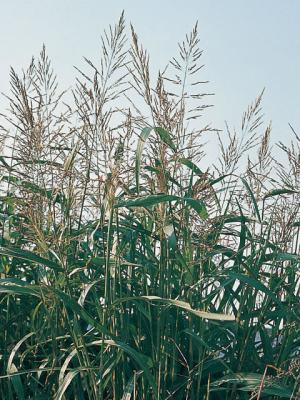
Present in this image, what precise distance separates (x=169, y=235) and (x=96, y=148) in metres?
0.34

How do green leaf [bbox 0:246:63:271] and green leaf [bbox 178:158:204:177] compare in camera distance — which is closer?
green leaf [bbox 0:246:63:271]

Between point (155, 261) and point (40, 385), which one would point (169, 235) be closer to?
point (155, 261)

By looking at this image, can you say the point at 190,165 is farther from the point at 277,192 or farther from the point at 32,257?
the point at 32,257

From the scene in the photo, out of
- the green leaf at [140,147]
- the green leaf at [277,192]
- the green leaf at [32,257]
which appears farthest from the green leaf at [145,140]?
the green leaf at [277,192]

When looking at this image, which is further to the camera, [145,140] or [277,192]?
[277,192]

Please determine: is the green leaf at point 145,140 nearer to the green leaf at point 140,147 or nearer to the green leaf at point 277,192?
the green leaf at point 140,147

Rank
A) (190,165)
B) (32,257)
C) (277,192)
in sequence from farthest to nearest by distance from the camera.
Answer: (277,192)
(190,165)
(32,257)

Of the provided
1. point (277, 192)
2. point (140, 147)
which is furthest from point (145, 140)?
point (277, 192)

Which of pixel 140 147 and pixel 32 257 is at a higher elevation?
pixel 140 147

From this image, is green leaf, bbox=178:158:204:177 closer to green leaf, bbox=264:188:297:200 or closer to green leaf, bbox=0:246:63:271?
green leaf, bbox=264:188:297:200

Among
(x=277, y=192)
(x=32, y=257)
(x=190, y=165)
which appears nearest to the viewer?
(x=32, y=257)

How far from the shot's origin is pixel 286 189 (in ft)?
8.94

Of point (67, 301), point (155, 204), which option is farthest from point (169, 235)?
point (67, 301)

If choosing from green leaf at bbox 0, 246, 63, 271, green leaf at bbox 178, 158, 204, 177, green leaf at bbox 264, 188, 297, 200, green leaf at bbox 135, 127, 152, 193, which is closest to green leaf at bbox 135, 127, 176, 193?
green leaf at bbox 135, 127, 152, 193
